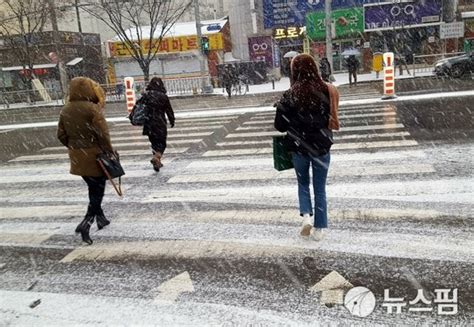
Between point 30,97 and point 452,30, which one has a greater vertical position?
point 452,30

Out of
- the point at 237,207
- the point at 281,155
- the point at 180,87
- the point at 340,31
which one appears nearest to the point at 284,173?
the point at 237,207

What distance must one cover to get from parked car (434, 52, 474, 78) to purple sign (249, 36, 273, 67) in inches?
603

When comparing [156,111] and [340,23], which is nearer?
[156,111]

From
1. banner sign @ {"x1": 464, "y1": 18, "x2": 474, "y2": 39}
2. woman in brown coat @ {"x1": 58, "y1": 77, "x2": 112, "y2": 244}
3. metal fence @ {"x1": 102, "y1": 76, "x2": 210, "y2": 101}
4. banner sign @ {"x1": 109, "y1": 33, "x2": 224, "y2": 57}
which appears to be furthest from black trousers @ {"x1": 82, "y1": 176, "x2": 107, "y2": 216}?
banner sign @ {"x1": 109, "y1": 33, "x2": 224, "y2": 57}

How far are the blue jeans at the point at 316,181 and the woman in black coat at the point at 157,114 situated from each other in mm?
4211

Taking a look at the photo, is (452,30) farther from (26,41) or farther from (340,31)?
(26,41)

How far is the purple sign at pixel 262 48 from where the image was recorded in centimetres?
3716

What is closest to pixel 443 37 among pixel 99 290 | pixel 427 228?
pixel 427 228

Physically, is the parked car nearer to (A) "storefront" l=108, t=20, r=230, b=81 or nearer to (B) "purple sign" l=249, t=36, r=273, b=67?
(B) "purple sign" l=249, t=36, r=273, b=67

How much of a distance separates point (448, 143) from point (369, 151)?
157 centimetres

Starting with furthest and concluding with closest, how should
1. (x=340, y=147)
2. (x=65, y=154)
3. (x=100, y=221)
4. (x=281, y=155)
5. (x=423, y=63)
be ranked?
(x=423, y=63), (x=65, y=154), (x=340, y=147), (x=100, y=221), (x=281, y=155)

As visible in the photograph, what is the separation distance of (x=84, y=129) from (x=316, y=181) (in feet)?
8.71

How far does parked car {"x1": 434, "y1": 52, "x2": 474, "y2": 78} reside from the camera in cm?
2394

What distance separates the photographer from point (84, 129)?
529cm
